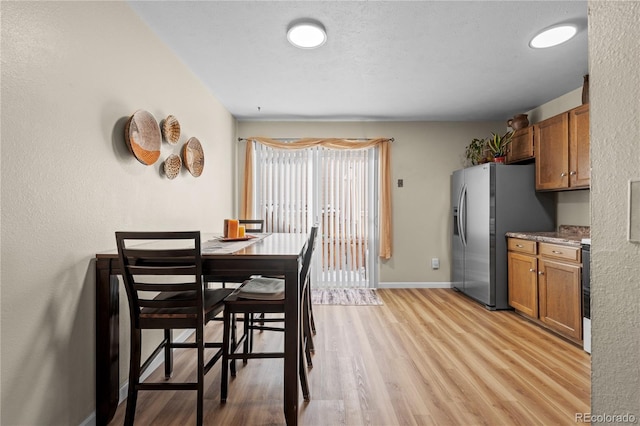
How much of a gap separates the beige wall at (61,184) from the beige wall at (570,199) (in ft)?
13.9

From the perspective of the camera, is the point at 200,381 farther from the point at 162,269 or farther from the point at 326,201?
the point at 326,201

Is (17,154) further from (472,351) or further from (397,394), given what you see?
(472,351)

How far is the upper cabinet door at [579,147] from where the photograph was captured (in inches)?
123

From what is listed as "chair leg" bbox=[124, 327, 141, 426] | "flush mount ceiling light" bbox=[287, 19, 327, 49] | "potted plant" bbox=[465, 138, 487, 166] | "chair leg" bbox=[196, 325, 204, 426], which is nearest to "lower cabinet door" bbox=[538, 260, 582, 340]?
"potted plant" bbox=[465, 138, 487, 166]

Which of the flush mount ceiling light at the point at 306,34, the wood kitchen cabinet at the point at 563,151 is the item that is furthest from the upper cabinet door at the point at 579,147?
the flush mount ceiling light at the point at 306,34

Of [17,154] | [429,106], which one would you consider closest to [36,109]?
[17,154]

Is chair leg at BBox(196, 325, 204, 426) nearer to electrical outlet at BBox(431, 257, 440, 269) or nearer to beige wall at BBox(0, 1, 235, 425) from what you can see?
beige wall at BBox(0, 1, 235, 425)

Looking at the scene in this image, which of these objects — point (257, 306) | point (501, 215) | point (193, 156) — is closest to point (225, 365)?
point (257, 306)

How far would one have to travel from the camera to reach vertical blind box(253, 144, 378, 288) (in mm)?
4953

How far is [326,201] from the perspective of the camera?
4.96m

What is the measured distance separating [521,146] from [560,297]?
1892 mm

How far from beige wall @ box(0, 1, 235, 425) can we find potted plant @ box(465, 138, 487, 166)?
4061mm

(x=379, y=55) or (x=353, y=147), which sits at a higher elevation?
(x=379, y=55)

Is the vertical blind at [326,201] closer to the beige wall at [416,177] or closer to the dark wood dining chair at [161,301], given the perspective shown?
the beige wall at [416,177]
